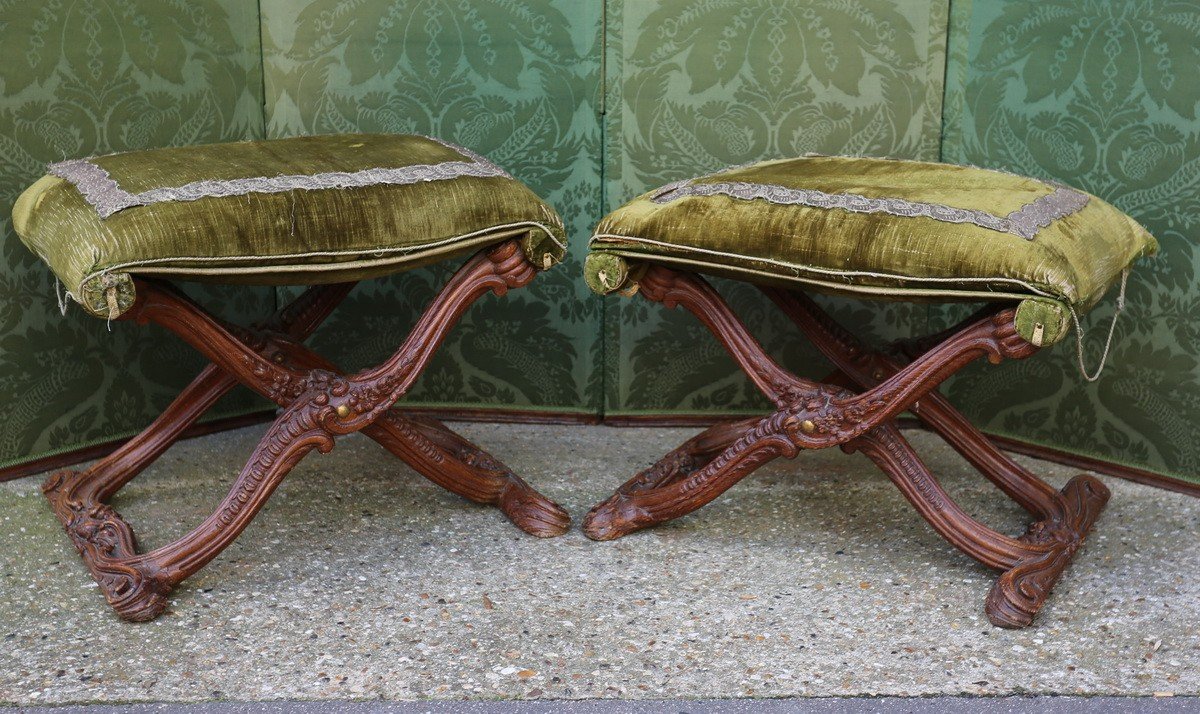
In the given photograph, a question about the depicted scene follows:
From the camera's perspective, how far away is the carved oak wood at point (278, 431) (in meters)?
1.85

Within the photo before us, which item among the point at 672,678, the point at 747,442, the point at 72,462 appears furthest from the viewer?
the point at 72,462

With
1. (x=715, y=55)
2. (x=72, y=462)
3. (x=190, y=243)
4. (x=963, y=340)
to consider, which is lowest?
(x=72, y=462)

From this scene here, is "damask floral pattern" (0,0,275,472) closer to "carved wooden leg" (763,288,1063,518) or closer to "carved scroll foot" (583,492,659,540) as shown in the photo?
"carved scroll foot" (583,492,659,540)

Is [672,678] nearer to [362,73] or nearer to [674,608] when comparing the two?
[674,608]

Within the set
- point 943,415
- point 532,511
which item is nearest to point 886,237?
point 943,415

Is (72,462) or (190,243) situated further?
(72,462)

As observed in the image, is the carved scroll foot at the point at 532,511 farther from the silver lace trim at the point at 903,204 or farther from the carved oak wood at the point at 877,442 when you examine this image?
the silver lace trim at the point at 903,204

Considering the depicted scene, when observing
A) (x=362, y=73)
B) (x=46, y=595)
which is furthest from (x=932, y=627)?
(x=362, y=73)

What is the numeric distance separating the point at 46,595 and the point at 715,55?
162 centimetres

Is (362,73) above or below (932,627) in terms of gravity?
above

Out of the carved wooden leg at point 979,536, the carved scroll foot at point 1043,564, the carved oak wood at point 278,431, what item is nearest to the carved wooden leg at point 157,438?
the carved oak wood at point 278,431

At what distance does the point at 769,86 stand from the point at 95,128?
53.4 inches

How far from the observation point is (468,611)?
1858 mm

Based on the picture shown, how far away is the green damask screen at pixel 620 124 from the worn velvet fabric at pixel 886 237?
1.38 ft
